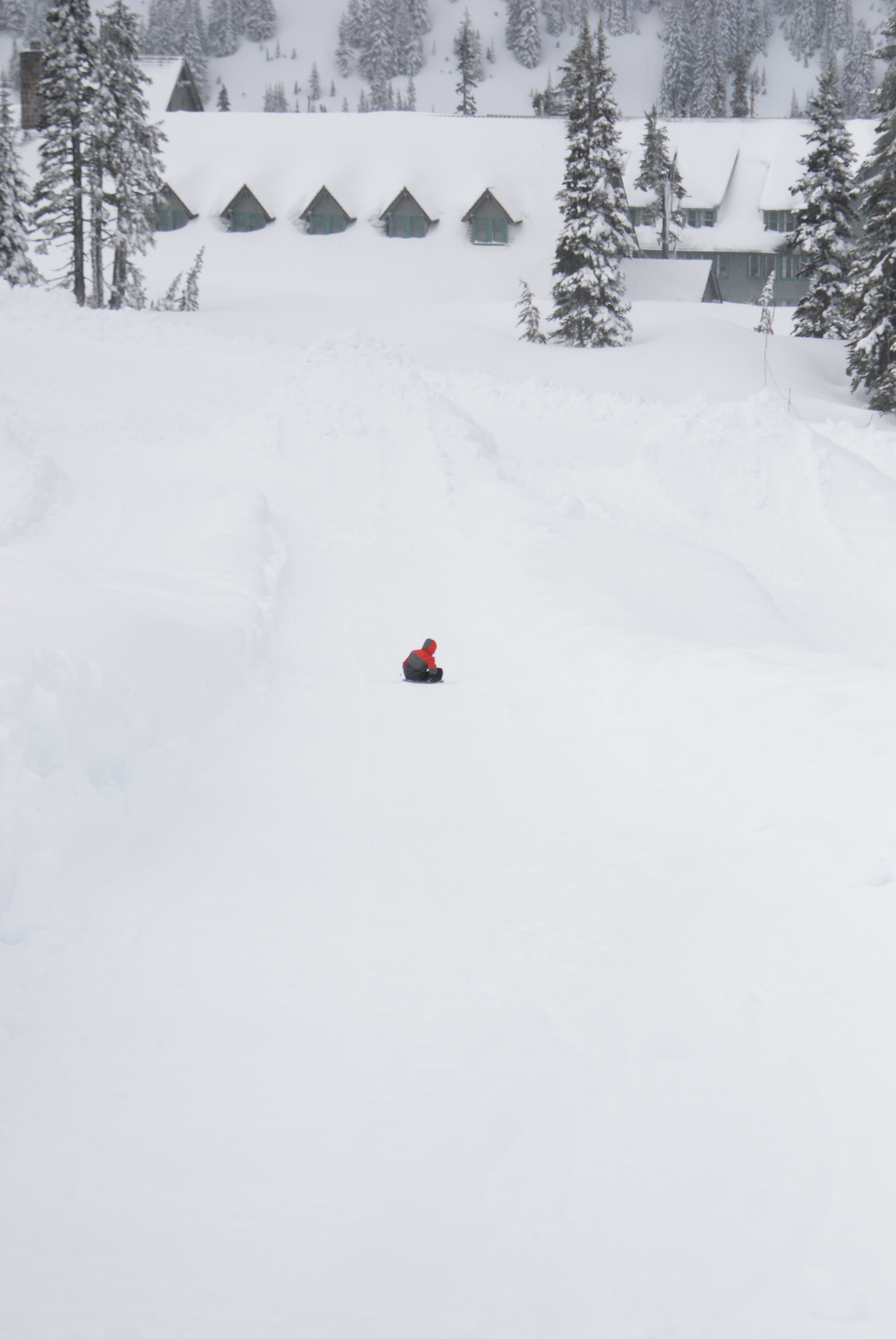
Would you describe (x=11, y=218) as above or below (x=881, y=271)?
above

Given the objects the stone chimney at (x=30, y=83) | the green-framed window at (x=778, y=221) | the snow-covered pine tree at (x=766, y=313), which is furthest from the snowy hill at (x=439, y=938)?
the green-framed window at (x=778, y=221)

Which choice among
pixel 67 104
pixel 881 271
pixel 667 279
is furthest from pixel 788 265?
pixel 67 104

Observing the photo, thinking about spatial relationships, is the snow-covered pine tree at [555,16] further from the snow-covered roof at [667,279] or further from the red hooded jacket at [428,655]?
the red hooded jacket at [428,655]

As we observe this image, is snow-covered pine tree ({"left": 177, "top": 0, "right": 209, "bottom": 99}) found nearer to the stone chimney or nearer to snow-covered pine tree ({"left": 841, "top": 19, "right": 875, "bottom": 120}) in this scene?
A: the stone chimney

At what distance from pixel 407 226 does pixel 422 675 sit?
150 feet

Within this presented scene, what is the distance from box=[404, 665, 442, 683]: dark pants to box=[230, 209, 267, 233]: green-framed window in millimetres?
46927

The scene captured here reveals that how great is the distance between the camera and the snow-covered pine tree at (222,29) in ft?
484

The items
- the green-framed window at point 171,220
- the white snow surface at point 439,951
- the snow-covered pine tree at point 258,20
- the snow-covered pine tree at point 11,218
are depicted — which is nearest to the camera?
the white snow surface at point 439,951

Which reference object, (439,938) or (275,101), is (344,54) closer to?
(275,101)

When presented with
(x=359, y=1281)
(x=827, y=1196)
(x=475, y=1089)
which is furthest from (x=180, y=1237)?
(x=827, y=1196)

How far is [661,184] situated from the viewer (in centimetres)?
4809

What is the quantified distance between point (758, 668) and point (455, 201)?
158ft

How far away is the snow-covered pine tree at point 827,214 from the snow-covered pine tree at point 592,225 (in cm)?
689

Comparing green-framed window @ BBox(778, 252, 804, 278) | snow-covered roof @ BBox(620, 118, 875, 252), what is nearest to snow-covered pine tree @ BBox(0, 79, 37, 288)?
snow-covered roof @ BBox(620, 118, 875, 252)
